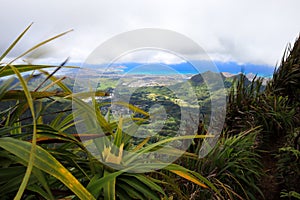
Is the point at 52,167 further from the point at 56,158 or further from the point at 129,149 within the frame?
the point at 129,149

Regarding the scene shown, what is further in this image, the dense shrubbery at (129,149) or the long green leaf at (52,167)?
the dense shrubbery at (129,149)

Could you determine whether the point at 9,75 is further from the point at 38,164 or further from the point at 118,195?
the point at 118,195

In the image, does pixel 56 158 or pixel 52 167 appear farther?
pixel 56 158

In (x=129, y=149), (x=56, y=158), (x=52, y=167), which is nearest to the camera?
(x=52, y=167)

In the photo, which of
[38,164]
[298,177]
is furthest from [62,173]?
[298,177]

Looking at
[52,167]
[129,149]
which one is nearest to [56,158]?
[52,167]

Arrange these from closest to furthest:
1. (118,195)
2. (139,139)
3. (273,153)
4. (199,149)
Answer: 1. (118,195)
2. (139,139)
3. (199,149)
4. (273,153)

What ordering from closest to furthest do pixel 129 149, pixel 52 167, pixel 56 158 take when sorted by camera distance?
pixel 52 167
pixel 56 158
pixel 129 149

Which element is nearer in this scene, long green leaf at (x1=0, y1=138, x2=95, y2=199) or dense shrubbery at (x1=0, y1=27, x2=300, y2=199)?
long green leaf at (x1=0, y1=138, x2=95, y2=199)

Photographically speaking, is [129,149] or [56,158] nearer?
[56,158]

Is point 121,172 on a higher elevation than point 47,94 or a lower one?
lower

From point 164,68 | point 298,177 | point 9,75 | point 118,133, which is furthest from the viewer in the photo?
point 298,177
